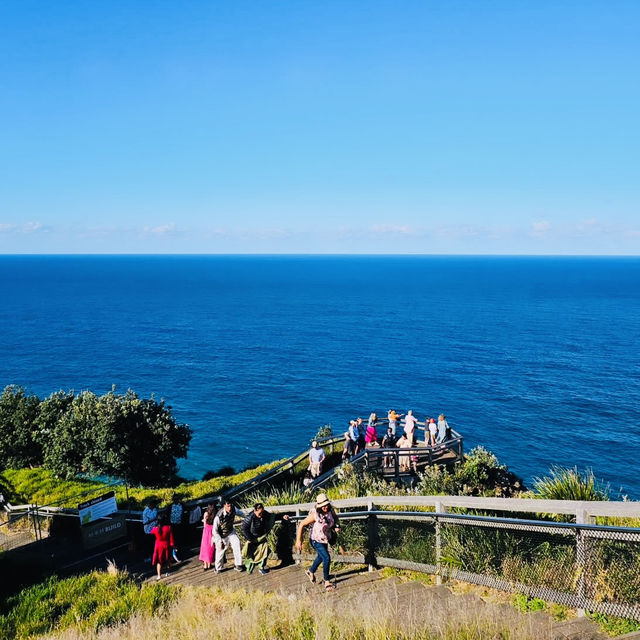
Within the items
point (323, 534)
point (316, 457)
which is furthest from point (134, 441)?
point (323, 534)

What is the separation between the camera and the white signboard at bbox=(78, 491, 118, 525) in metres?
13.0

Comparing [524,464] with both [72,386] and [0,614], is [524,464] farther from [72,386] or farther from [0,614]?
[72,386]

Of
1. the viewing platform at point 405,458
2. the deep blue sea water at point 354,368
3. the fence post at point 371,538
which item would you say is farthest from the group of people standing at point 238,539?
the deep blue sea water at point 354,368

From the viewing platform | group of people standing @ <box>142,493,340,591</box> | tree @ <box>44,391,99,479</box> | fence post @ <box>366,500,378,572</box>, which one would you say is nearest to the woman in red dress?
group of people standing @ <box>142,493,340,591</box>

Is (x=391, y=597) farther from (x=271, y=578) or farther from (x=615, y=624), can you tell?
(x=271, y=578)

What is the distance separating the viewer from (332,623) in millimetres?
5355

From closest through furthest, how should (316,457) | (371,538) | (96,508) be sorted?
(371,538) < (96,508) < (316,457)

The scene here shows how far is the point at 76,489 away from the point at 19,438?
28.5 ft

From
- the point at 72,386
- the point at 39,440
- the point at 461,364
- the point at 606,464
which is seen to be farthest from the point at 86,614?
the point at 461,364

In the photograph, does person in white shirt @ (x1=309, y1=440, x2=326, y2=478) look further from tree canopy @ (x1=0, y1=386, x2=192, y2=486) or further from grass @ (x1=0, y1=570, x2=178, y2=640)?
tree canopy @ (x1=0, y1=386, x2=192, y2=486)

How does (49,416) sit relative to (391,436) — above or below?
below

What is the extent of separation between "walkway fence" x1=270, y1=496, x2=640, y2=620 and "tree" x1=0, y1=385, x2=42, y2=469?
2558 centimetres

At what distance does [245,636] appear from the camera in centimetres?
532

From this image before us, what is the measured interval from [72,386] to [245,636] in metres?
54.3
